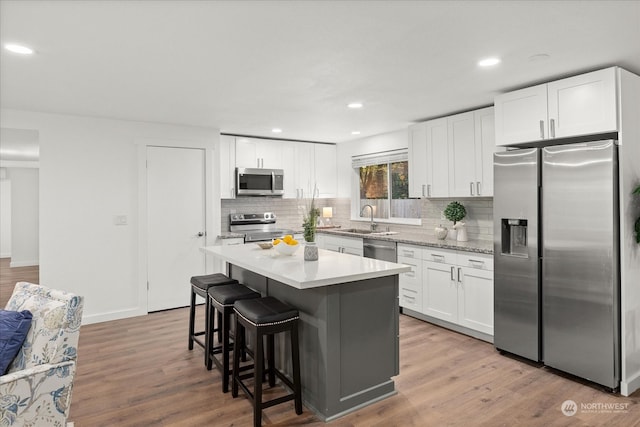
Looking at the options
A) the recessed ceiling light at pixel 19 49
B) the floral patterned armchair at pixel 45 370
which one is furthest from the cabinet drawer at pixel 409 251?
the recessed ceiling light at pixel 19 49

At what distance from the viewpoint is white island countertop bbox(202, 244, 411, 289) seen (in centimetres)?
228

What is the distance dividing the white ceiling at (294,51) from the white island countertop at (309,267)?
144 cm

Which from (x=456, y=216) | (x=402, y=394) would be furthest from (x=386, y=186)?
(x=402, y=394)

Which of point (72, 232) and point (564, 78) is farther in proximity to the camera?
point (72, 232)

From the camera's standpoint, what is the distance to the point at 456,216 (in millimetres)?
4430

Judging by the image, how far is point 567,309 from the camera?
2936mm

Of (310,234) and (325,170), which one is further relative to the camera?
(325,170)

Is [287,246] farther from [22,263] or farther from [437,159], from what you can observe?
[22,263]

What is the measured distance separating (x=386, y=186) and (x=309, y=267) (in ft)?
11.3

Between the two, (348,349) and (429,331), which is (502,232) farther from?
(348,349)

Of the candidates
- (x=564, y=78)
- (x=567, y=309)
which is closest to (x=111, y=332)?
(x=567, y=309)

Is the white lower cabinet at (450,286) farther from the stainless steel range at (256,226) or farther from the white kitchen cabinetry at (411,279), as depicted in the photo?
the stainless steel range at (256,226)

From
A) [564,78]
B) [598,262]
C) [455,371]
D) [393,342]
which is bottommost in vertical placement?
[455,371]

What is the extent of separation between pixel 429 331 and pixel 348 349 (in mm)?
1875
